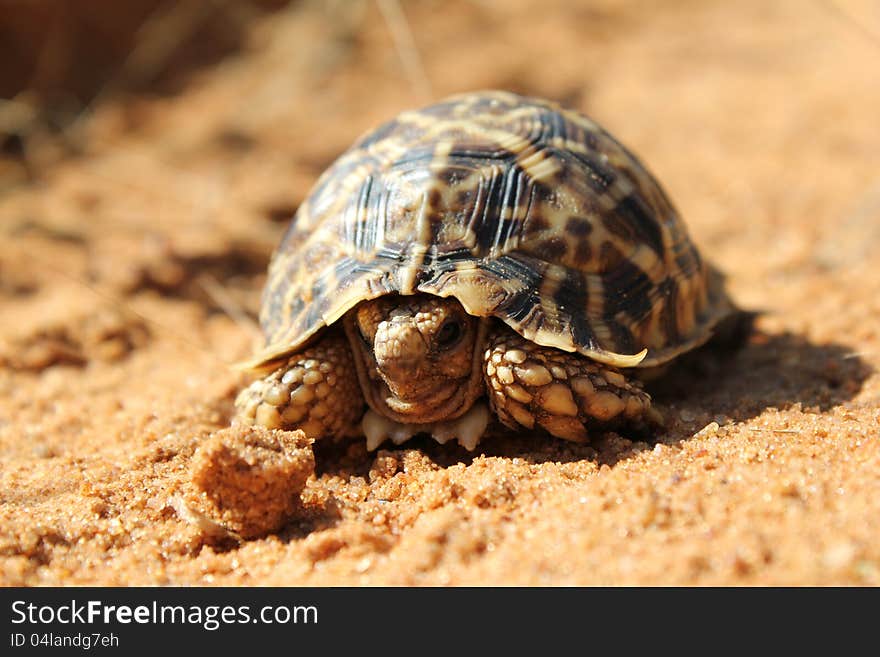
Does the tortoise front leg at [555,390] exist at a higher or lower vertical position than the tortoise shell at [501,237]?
lower

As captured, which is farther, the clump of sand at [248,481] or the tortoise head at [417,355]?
the tortoise head at [417,355]

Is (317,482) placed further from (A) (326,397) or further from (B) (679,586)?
(B) (679,586)

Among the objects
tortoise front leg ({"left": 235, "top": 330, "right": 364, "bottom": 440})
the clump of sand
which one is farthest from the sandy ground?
tortoise front leg ({"left": 235, "top": 330, "right": 364, "bottom": 440})

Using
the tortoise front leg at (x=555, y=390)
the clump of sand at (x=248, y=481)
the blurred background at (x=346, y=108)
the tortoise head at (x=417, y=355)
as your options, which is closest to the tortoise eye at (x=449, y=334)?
the tortoise head at (x=417, y=355)

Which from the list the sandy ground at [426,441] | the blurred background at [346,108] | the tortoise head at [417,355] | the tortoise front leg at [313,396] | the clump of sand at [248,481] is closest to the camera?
the sandy ground at [426,441]

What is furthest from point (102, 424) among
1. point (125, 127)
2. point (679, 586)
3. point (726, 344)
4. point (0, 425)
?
point (125, 127)

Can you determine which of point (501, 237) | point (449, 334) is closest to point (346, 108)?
point (501, 237)

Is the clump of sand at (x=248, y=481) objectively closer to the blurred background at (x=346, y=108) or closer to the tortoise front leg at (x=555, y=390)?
the tortoise front leg at (x=555, y=390)
